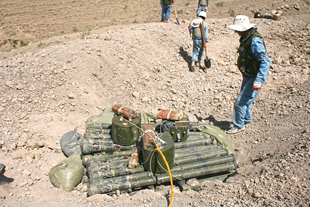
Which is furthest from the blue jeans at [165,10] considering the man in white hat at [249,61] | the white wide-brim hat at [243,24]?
the white wide-brim hat at [243,24]

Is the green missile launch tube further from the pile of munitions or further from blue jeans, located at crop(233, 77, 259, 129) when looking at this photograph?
blue jeans, located at crop(233, 77, 259, 129)

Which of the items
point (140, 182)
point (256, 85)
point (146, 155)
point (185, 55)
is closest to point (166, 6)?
point (185, 55)

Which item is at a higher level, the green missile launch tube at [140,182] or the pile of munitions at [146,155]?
the pile of munitions at [146,155]

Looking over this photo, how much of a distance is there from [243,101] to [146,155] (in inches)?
97.4

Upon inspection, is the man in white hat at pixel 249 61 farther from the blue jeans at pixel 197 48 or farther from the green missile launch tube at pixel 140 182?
the blue jeans at pixel 197 48

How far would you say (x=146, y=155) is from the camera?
366cm

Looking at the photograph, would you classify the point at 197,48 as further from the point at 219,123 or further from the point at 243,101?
the point at 243,101

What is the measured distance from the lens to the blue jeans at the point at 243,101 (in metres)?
4.91

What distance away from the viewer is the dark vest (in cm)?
458

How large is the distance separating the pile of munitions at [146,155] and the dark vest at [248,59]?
1513 mm

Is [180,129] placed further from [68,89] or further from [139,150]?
[68,89]

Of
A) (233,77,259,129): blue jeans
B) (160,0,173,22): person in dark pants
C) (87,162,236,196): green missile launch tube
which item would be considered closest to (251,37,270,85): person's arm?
(233,77,259,129): blue jeans

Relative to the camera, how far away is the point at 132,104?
6.48 metres

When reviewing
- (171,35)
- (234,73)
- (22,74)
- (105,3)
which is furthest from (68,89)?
(105,3)
